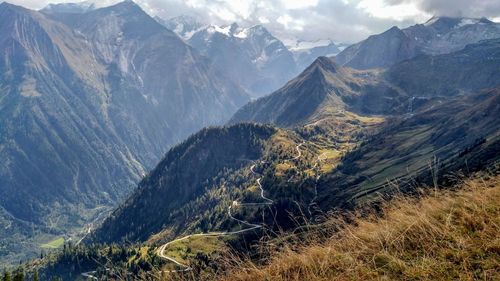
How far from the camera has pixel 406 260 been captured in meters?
10.6

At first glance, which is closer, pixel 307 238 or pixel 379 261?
pixel 379 261

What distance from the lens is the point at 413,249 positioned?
11.2 m

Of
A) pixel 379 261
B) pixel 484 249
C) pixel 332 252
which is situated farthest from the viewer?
pixel 332 252

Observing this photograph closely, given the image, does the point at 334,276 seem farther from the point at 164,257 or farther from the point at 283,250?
the point at 164,257

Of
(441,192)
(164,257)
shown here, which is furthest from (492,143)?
(441,192)

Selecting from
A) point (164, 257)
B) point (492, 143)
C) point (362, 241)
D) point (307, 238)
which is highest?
point (362, 241)

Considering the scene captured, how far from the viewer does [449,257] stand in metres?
10.2

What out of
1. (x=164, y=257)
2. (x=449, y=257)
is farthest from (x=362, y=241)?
(x=164, y=257)

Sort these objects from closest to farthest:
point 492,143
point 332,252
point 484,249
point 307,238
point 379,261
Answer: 1. point 484,249
2. point 379,261
3. point 332,252
4. point 307,238
5. point 492,143

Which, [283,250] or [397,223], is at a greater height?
[397,223]

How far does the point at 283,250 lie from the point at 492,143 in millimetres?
191101

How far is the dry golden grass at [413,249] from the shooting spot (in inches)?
385

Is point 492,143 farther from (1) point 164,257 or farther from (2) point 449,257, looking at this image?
(2) point 449,257

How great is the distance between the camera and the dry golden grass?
9.78 m
